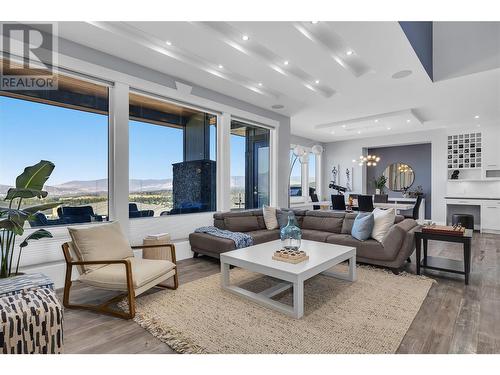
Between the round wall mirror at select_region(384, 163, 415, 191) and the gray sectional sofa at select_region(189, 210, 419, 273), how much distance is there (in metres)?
5.80

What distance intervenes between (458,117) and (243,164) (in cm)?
541

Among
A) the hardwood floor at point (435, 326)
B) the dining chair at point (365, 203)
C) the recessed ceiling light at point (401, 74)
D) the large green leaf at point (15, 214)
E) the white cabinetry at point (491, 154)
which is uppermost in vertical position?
the recessed ceiling light at point (401, 74)

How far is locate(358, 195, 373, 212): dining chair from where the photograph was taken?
6591 mm

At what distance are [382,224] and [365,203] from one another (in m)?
2.95

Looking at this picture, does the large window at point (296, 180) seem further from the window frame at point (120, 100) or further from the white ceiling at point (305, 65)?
the window frame at point (120, 100)

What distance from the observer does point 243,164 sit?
5.92 meters

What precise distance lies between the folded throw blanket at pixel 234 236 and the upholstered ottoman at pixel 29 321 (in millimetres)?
2354

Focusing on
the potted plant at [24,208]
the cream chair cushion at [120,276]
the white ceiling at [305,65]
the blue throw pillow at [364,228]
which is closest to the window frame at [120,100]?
the white ceiling at [305,65]

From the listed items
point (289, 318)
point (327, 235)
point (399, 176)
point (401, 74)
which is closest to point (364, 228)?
point (327, 235)

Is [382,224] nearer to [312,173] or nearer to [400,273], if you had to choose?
[400,273]

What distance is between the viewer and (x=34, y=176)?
8.18ft

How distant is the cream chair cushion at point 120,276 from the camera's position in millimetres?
2463

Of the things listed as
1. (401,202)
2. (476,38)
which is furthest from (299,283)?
(401,202)
